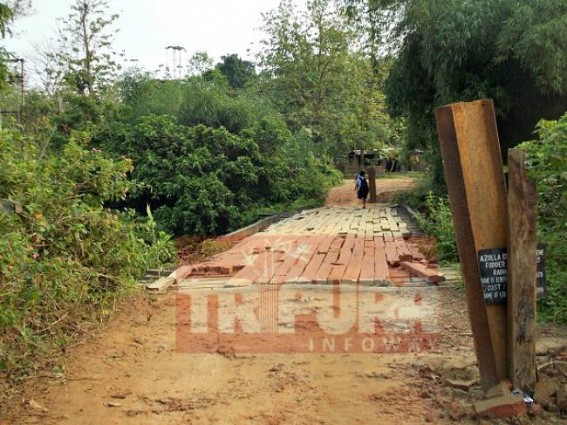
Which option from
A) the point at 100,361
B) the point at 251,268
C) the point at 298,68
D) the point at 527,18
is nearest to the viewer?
the point at 100,361

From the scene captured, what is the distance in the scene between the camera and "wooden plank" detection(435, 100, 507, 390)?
10.6 feet

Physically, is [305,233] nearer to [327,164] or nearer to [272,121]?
[272,121]

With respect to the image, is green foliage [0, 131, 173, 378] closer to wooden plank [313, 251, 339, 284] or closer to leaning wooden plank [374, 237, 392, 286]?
wooden plank [313, 251, 339, 284]

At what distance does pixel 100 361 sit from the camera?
4008 millimetres

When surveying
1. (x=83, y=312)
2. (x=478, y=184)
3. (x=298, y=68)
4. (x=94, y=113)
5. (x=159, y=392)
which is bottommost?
(x=159, y=392)

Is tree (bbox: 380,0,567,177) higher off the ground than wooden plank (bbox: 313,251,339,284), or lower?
higher

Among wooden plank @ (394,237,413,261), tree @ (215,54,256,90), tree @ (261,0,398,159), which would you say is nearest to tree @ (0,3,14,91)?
wooden plank @ (394,237,413,261)

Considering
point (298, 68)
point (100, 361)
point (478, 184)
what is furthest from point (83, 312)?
point (298, 68)

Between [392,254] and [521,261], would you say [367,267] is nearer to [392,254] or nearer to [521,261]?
[392,254]

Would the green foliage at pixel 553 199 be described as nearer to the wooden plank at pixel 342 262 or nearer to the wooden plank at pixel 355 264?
the wooden plank at pixel 355 264

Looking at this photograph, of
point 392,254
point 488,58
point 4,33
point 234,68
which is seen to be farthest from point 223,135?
point 234,68

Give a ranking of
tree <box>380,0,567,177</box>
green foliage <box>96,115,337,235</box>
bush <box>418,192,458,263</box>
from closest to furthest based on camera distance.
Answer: bush <box>418,192,458,263</box> → tree <box>380,0,567,177</box> → green foliage <box>96,115,337,235</box>

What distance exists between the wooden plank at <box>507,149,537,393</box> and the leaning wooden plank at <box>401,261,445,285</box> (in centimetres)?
304

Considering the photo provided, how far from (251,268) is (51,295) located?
3727mm
